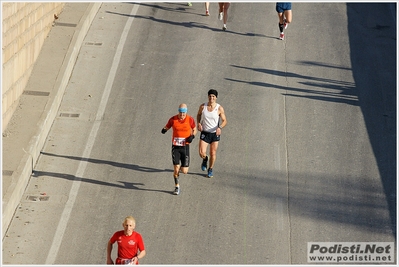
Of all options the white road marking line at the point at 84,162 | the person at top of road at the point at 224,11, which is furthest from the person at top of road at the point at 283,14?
the white road marking line at the point at 84,162

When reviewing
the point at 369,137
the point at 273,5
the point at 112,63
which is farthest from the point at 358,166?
the point at 273,5

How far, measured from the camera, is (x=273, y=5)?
85.8 feet

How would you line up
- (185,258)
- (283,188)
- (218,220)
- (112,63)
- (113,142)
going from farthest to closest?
1. (112,63)
2. (113,142)
3. (283,188)
4. (218,220)
5. (185,258)

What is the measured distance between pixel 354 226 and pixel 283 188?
1753mm

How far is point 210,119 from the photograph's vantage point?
15836mm

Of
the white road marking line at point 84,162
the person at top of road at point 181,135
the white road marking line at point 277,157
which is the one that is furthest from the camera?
the white road marking line at point 277,157

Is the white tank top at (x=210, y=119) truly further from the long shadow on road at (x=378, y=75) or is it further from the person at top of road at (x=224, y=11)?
the person at top of road at (x=224, y=11)

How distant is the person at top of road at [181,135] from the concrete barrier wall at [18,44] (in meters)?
3.84

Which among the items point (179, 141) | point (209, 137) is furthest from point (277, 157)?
point (179, 141)

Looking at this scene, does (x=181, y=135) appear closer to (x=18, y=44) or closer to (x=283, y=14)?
(x=18, y=44)

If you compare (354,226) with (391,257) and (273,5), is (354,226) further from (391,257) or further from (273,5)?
(273,5)

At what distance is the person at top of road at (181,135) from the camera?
1528 centimetres

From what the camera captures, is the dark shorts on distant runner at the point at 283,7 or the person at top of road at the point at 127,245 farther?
the dark shorts on distant runner at the point at 283,7

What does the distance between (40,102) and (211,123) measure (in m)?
4.41
